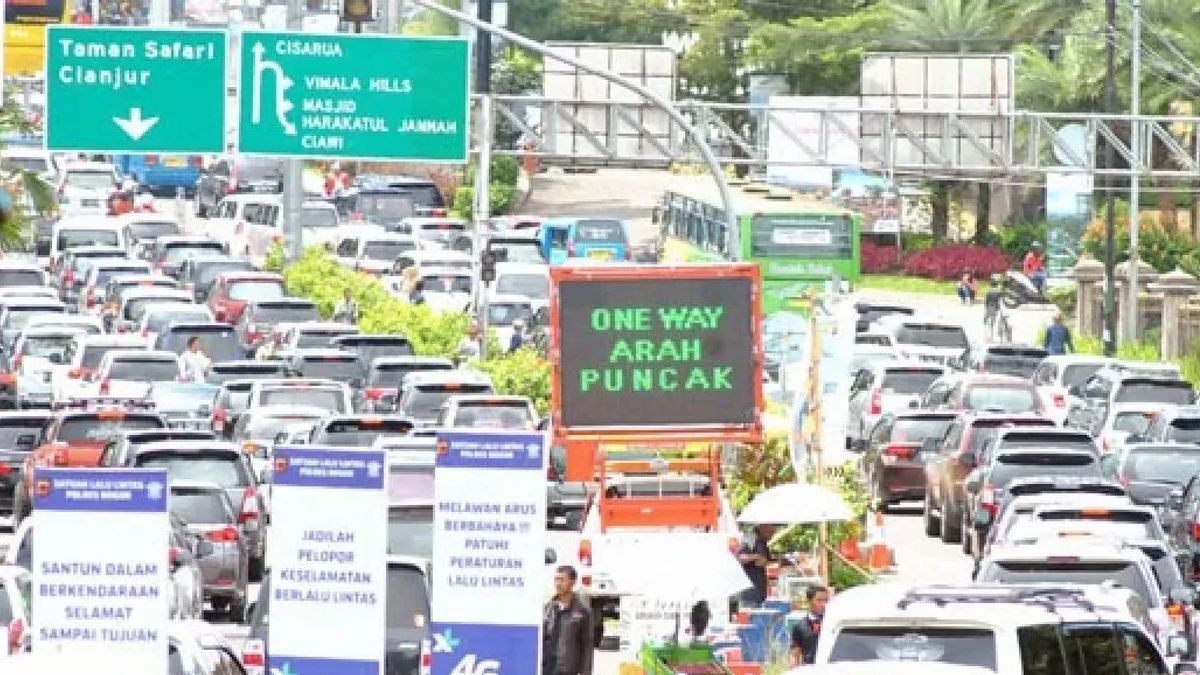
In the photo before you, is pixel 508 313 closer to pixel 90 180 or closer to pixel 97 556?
pixel 90 180

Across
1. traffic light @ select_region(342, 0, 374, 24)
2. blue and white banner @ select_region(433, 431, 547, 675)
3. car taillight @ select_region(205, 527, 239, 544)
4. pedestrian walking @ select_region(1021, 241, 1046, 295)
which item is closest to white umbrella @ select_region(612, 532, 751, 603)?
car taillight @ select_region(205, 527, 239, 544)

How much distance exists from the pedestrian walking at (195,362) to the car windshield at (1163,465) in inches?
516

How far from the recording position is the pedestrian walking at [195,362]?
1933 inches

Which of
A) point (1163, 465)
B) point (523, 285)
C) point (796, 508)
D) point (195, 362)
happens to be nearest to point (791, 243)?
point (523, 285)

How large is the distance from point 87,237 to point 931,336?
1812cm

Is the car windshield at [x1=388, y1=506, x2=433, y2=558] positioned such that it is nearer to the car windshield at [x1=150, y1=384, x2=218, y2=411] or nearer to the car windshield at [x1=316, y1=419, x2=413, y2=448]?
the car windshield at [x1=316, y1=419, x2=413, y2=448]

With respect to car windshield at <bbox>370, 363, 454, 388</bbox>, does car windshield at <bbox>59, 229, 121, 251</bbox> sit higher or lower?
higher

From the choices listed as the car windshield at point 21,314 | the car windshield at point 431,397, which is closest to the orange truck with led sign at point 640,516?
the car windshield at point 431,397

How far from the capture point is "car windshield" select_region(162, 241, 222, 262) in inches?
2736

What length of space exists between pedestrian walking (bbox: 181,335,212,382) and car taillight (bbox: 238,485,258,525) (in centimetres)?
1336

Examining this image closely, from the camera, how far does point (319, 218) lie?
80.8 m

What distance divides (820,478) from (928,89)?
954 inches

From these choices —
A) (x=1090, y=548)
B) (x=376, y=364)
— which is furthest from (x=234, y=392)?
(x=1090, y=548)

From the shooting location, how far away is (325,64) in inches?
1907
